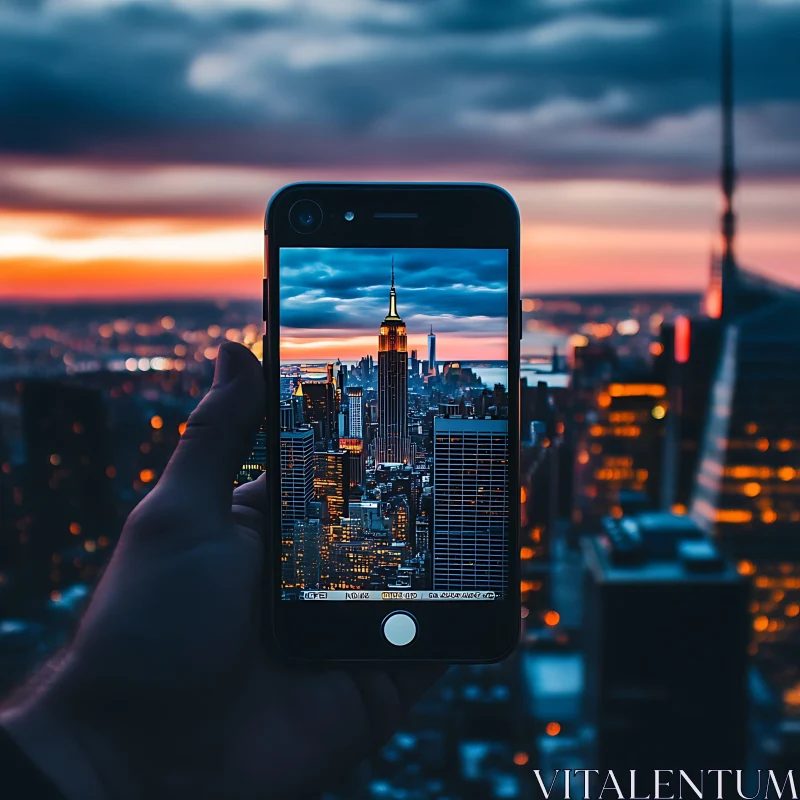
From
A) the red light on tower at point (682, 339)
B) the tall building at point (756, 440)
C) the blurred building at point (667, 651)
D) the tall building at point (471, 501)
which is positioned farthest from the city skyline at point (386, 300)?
the tall building at point (756, 440)

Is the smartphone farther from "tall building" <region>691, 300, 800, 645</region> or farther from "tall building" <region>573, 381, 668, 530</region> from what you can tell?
"tall building" <region>691, 300, 800, 645</region>

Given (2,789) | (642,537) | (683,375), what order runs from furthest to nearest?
(683,375)
(642,537)
(2,789)

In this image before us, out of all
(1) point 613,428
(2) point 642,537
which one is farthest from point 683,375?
(2) point 642,537

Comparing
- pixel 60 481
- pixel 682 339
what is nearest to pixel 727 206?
pixel 682 339

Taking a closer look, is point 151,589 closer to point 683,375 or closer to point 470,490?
point 470,490

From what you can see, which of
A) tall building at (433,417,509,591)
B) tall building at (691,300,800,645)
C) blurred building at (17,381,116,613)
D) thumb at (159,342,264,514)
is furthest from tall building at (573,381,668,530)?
thumb at (159,342,264,514)

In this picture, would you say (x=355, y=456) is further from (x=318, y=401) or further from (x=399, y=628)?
(x=399, y=628)
